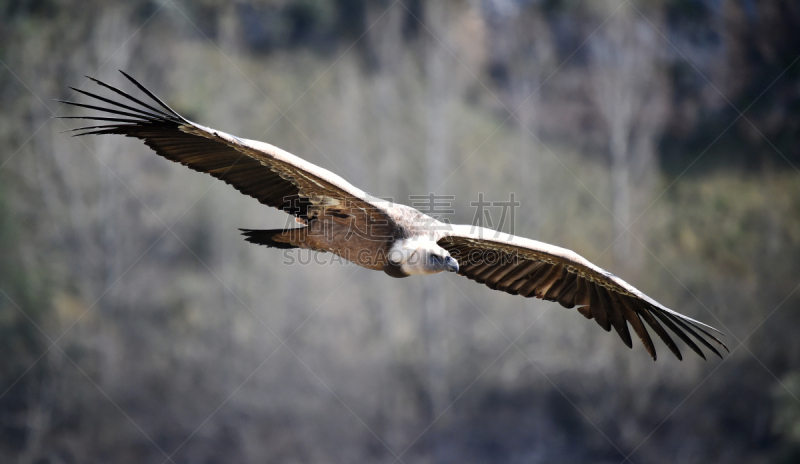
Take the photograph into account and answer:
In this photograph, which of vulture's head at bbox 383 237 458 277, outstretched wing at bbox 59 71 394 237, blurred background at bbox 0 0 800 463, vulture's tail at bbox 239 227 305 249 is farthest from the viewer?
blurred background at bbox 0 0 800 463

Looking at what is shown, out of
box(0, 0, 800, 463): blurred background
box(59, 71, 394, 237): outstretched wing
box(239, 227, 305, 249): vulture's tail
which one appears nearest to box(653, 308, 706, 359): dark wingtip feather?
box(59, 71, 394, 237): outstretched wing

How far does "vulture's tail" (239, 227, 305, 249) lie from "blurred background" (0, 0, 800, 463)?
947cm

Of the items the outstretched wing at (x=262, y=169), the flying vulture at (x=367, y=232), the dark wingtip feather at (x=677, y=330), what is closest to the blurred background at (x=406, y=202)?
the flying vulture at (x=367, y=232)

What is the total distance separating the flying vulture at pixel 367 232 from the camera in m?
4.44

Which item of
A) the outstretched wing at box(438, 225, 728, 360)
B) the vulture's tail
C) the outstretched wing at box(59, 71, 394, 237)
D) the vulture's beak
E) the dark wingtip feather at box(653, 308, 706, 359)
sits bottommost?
the vulture's tail

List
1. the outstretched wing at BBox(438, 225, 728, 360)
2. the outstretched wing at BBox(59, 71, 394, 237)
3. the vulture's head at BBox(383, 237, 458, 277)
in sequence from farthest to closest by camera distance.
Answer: the outstretched wing at BBox(438, 225, 728, 360), the vulture's head at BBox(383, 237, 458, 277), the outstretched wing at BBox(59, 71, 394, 237)

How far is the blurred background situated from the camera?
44.9 ft

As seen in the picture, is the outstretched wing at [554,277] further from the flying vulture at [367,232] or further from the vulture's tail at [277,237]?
the vulture's tail at [277,237]

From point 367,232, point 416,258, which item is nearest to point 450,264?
point 416,258

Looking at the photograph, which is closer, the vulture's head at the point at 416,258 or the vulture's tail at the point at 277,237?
the vulture's head at the point at 416,258

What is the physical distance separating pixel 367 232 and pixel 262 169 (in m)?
0.84

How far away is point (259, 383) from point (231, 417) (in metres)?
0.84

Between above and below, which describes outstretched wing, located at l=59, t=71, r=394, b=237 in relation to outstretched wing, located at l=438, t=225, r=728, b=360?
below

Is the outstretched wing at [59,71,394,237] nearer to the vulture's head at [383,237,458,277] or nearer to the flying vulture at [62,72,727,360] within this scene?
the flying vulture at [62,72,727,360]
